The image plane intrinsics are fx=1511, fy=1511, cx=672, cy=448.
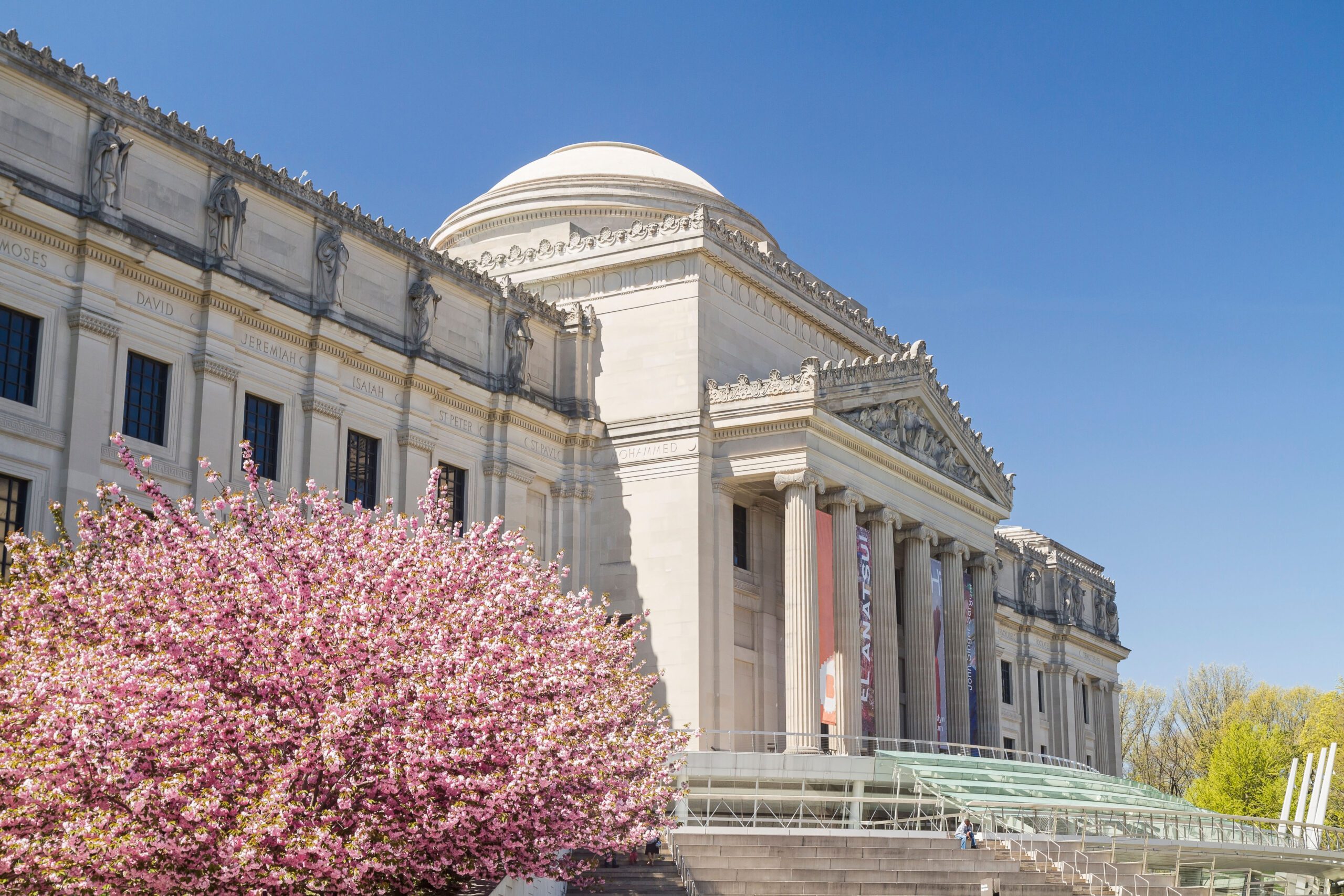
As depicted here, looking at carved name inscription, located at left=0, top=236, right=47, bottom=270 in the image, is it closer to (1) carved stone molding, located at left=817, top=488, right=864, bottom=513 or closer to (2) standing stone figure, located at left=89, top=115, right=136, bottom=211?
(2) standing stone figure, located at left=89, top=115, right=136, bottom=211

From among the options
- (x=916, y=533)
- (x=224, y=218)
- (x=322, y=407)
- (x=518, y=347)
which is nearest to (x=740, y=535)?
(x=916, y=533)

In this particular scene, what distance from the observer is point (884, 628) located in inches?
2114

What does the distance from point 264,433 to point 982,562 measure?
31905 millimetres

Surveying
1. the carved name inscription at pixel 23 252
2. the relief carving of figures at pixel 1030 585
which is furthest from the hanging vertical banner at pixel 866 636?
the relief carving of figures at pixel 1030 585

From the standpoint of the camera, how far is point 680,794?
28.3 meters

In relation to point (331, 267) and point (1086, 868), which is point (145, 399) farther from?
point (1086, 868)

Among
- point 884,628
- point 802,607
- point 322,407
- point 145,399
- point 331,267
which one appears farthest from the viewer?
point 884,628

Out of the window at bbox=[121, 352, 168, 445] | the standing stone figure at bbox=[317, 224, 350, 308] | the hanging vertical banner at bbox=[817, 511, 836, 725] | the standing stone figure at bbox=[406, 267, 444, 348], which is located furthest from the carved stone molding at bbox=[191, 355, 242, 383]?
the hanging vertical banner at bbox=[817, 511, 836, 725]

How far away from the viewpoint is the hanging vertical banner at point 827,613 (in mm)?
49094

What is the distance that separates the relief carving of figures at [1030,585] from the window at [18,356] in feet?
201

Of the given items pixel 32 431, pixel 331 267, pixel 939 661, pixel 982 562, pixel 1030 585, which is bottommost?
pixel 939 661

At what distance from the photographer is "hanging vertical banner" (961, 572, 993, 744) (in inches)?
2355

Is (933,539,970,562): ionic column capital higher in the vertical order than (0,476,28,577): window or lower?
higher

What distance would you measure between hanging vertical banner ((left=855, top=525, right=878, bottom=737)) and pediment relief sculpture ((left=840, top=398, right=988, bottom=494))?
3.82m
